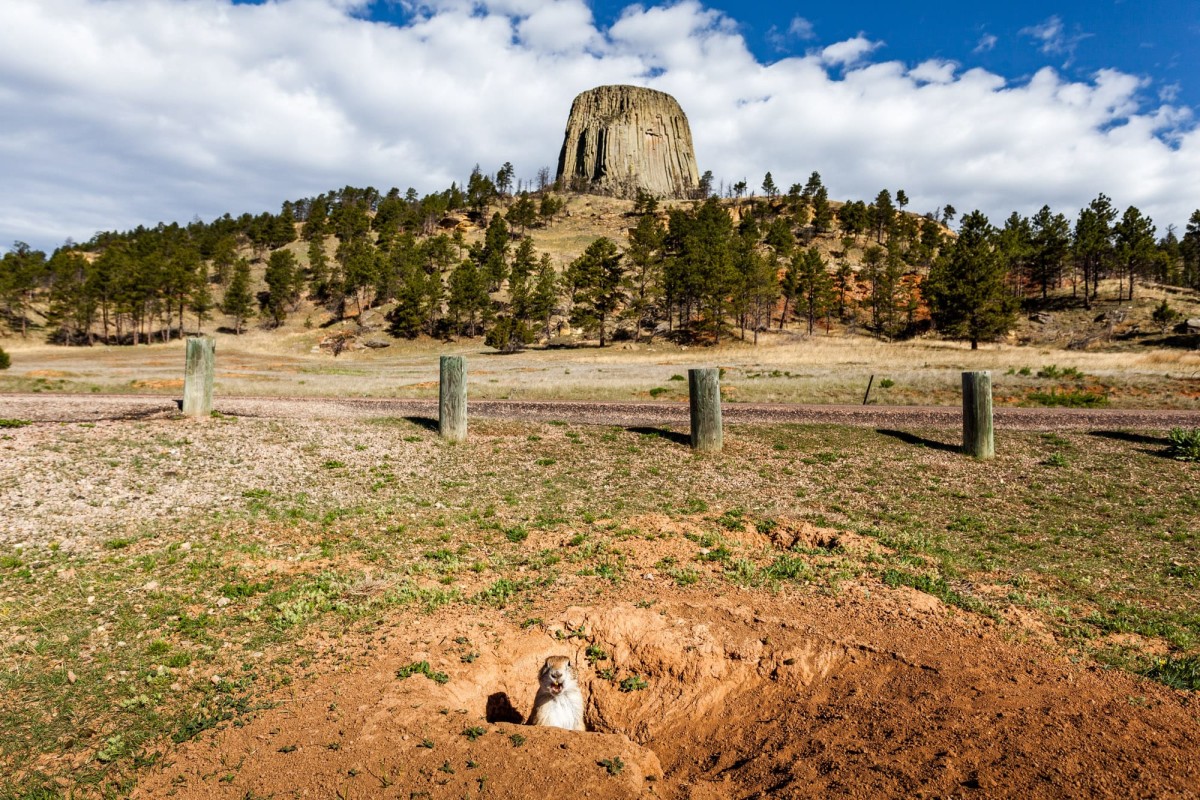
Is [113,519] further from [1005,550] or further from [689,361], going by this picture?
[689,361]

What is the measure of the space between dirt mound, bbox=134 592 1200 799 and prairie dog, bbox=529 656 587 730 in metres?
0.26

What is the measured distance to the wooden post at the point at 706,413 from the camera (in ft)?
49.1

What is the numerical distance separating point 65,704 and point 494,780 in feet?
13.1

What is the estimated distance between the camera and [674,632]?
6.69m

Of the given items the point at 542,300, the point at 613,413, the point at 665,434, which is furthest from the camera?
the point at 542,300

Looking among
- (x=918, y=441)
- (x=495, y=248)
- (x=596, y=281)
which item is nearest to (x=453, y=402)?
(x=918, y=441)

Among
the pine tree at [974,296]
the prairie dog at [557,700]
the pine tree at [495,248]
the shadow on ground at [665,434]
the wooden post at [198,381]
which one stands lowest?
the prairie dog at [557,700]

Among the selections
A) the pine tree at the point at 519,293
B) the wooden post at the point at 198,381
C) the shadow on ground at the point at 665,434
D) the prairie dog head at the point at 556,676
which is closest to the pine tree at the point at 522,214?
the pine tree at the point at 519,293

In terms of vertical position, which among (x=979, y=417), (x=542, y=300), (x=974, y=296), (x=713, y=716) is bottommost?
(x=713, y=716)

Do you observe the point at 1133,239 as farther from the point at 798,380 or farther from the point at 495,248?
the point at 495,248

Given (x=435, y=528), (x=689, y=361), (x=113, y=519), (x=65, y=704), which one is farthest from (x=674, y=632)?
(x=689, y=361)

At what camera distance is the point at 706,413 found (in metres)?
15.0

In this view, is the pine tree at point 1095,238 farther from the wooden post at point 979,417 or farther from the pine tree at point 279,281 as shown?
the pine tree at point 279,281

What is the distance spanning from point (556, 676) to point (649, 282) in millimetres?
88224
